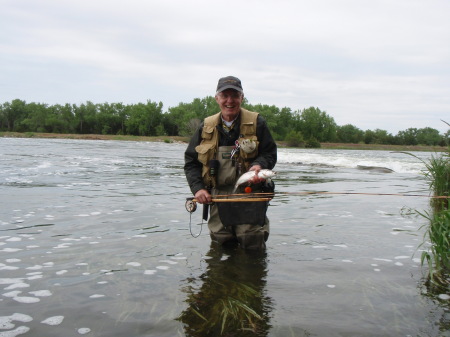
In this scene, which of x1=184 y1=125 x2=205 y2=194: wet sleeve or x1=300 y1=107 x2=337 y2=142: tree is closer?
x1=184 y1=125 x2=205 y2=194: wet sleeve

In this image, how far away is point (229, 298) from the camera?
13.3 ft

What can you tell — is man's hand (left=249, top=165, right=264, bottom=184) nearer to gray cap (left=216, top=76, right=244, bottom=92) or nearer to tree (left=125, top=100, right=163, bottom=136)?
gray cap (left=216, top=76, right=244, bottom=92)

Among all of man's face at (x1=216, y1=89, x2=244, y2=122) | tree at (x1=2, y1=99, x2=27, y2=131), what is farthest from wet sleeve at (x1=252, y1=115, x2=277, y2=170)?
tree at (x1=2, y1=99, x2=27, y2=131)

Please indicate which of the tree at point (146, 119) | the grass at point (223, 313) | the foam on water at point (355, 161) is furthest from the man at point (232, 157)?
the tree at point (146, 119)

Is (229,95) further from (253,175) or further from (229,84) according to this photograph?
(253,175)

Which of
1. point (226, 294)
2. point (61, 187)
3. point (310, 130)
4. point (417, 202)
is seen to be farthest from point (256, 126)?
point (310, 130)

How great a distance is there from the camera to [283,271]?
16.5 feet

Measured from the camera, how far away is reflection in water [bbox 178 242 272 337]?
355 cm

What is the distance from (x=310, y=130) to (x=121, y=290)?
135 meters

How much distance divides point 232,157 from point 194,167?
59cm

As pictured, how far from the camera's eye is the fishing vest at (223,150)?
5484mm

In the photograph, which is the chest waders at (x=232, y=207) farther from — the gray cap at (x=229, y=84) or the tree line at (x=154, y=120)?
the tree line at (x=154, y=120)

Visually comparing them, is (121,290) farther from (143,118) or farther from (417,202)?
(143,118)

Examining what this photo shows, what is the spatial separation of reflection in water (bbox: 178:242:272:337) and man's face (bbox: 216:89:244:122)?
1.86 meters
